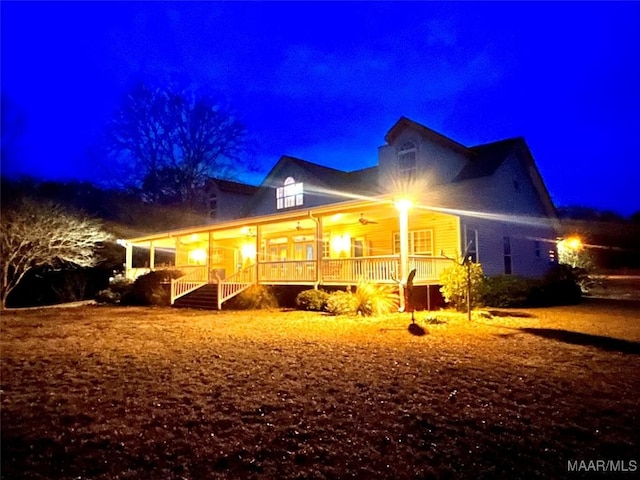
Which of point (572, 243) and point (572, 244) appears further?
point (572, 243)

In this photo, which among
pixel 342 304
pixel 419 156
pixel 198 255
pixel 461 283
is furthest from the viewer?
pixel 198 255

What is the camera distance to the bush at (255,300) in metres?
16.0

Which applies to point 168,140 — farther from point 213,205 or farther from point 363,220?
point 363,220

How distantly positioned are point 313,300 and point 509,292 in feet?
24.2

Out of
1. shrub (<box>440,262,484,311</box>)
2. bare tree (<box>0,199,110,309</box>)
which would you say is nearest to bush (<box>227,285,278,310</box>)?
shrub (<box>440,262,484,311</box>)

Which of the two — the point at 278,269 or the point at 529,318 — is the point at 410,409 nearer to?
the point at 529,318

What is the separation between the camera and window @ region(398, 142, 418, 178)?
19312mm

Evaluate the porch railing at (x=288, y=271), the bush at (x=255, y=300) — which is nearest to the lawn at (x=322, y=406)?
the bush at (x=255, y=300)

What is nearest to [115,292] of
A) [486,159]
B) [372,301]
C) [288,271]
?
[288,271]

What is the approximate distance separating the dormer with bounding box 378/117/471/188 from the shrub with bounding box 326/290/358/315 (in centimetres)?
812

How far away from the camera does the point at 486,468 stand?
3.25 m

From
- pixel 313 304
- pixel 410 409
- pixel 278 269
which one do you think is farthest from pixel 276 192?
pixel 410 409

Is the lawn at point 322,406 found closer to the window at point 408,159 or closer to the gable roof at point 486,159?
the gable roof at point 486,159

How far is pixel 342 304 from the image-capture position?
1276 cm
